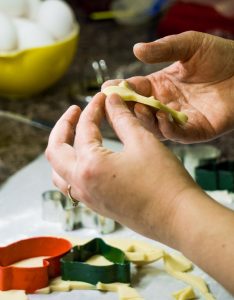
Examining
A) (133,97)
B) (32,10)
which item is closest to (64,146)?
(133,97)

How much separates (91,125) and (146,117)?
0.49ft

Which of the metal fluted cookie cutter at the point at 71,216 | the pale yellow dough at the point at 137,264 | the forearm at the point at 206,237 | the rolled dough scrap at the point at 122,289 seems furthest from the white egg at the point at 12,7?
the forearm at the point at 206,237

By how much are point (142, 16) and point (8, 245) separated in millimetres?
1131

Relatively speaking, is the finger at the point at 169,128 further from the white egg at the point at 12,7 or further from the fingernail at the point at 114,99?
the white egg at the point at 12,7

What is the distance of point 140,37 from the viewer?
1.90 metres

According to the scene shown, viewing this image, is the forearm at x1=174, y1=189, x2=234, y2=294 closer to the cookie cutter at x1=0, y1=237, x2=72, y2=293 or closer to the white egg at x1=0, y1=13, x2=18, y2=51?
the cookie cutter at x1=0, y1=237, x2=72, y2=293

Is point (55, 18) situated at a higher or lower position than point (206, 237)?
lower

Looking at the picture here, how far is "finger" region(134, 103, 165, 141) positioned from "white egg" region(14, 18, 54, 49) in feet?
1.89

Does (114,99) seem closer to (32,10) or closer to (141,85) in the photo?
(141,85)

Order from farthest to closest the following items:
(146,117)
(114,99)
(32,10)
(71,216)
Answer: (32,10), (71,216), (146,117), (114,99)

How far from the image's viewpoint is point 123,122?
2.45 ft

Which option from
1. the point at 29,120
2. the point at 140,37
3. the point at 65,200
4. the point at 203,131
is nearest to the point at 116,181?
the point at 203,131

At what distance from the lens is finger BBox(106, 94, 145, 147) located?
0.72 metres

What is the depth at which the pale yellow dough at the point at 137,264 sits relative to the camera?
36.0 inches
